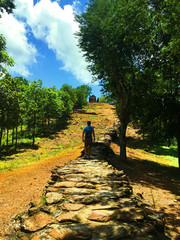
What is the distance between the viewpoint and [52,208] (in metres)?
3.40

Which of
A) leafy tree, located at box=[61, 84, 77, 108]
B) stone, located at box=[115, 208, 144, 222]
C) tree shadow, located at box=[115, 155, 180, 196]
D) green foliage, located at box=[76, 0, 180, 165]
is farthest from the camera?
leafy tree, located at box=[61, 84, 77, 108]

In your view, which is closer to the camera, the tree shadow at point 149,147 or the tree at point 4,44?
the tree at point 4,44

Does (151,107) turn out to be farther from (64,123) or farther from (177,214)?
(64,123)

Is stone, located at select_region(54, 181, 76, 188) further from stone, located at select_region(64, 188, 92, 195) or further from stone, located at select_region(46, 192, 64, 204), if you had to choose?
stone, located at select_region(46, 192, 64, 204)

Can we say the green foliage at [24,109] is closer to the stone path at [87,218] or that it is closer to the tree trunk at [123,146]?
the tree trunk at [123,146]

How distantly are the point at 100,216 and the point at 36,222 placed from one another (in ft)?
4.00

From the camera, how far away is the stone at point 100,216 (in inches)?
115

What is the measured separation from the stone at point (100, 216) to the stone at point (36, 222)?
78 cm

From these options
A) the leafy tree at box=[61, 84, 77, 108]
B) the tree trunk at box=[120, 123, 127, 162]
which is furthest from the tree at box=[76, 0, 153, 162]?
the leafy tree at box=[61, 84, 77, 108]

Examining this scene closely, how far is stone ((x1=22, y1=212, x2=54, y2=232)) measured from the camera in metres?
2.73

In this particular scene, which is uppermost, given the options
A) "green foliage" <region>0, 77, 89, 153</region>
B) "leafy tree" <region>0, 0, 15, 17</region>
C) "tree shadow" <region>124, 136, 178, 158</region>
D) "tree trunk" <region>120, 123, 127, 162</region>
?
"leafy tree" <region>0, 0, 15, 17</region>

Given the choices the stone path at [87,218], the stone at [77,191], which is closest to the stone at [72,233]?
the stone path at [87,218]

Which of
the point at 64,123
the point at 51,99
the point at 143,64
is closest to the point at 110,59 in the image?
the point at 143,64

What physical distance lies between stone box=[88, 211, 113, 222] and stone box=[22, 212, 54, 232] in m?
0.78
